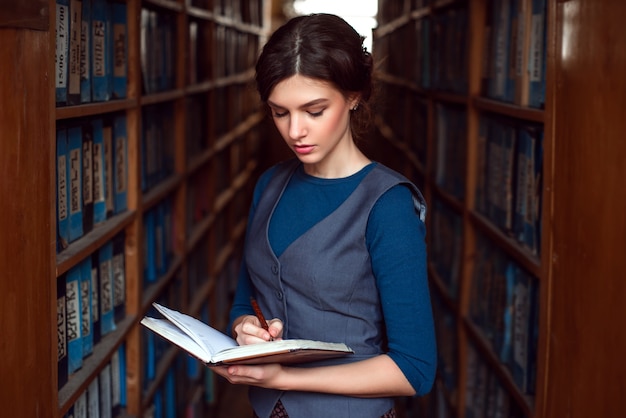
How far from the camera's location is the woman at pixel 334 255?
143cm

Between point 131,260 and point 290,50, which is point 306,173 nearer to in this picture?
point 290,50

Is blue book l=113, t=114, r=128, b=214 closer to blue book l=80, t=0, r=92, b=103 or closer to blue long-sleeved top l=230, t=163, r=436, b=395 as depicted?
blue book l=80, t=0, r=92, b=103

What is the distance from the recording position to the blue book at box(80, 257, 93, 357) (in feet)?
6.45

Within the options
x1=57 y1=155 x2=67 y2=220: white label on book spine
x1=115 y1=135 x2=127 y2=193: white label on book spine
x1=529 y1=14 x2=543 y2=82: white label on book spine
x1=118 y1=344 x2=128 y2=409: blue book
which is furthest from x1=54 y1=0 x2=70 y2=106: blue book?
x1=529 y1=14 x2=543 y2=82: white label on book spine

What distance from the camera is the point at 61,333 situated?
179 cm

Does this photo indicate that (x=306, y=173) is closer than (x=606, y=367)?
No

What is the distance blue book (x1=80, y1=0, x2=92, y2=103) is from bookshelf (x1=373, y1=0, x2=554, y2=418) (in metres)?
0.66

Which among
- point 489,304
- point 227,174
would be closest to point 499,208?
point 489,304

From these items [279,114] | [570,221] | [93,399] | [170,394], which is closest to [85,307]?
[93,399]

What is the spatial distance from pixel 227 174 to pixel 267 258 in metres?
3.31

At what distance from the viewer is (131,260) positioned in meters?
2.37

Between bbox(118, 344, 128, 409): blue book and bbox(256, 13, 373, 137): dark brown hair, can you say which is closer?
bbox(256, 13, 373, 137): dark brown hair

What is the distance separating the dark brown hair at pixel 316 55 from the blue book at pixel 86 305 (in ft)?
2.37

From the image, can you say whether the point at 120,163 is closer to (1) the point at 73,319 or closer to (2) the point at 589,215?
(1) the point at 73,319
